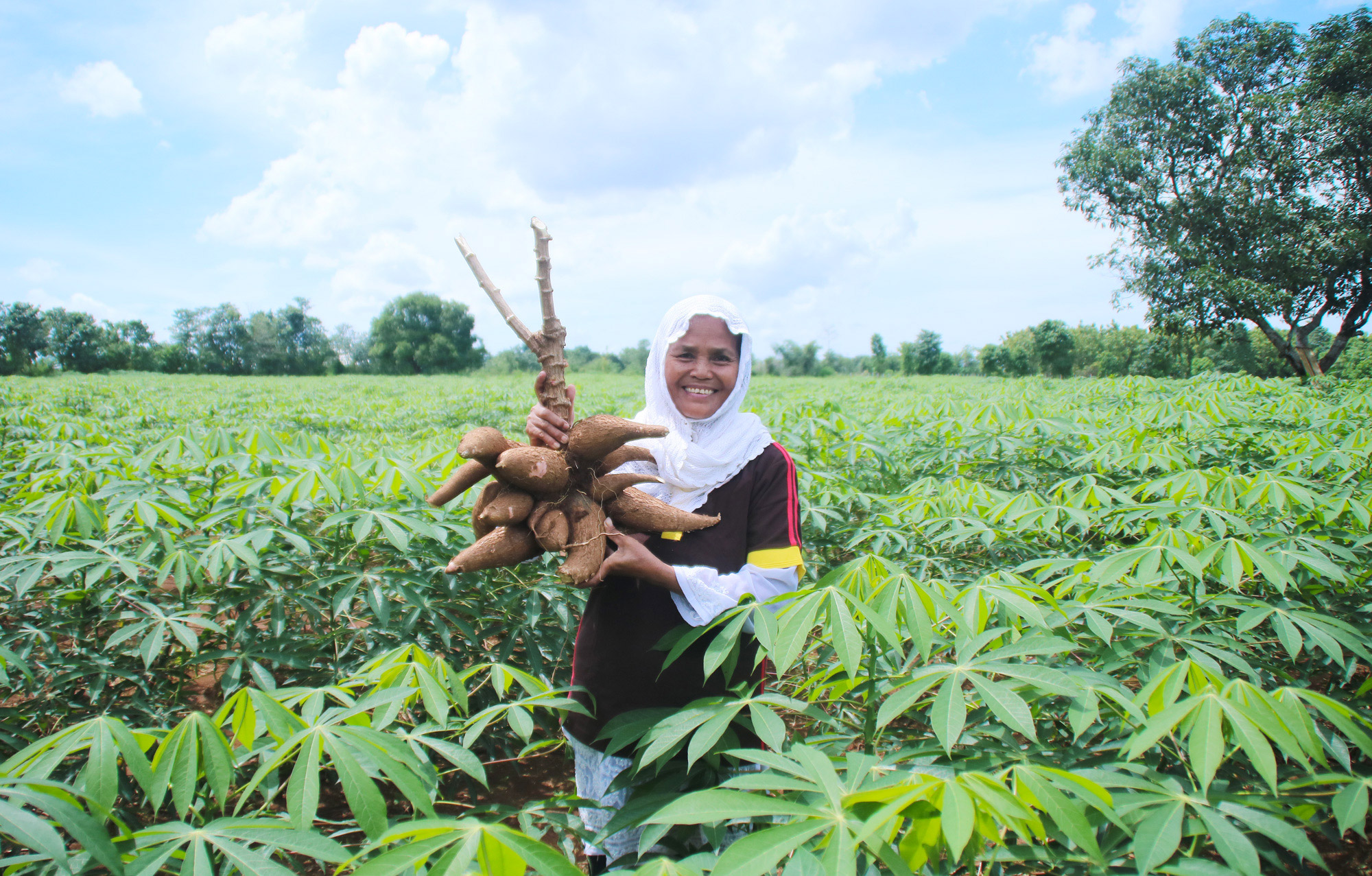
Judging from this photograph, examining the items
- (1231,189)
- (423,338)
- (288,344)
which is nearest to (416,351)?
(423,338)

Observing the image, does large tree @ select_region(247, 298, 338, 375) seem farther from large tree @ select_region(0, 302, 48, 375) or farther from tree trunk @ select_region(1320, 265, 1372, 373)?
tree trunk @ select_region(1320, 265, 1372, 373)

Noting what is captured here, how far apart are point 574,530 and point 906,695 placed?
629mm

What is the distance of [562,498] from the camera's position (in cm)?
125

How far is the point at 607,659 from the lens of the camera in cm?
140

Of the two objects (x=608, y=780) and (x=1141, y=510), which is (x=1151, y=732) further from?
(x=1141, y=510)

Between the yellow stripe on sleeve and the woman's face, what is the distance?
1.11 feet

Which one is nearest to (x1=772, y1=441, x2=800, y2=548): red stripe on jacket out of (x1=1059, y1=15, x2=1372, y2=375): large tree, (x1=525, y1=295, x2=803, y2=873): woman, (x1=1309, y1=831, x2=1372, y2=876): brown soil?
(x1=525, y1=295, x2=803, y2=873): woman

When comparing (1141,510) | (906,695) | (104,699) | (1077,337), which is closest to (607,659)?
(906,695)

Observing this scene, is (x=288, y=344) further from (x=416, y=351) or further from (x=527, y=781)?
(x=527, y=781)

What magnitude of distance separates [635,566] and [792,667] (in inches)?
38.6

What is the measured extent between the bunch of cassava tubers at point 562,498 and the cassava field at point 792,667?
0.21 metres

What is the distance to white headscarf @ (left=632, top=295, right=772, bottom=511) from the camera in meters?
1.41

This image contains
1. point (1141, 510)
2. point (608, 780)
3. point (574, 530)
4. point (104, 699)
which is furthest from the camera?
point (1141, 510)

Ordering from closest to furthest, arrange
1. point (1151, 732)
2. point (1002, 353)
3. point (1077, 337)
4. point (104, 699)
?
1. point (1151, 732)
2. point (104, 699)
3. point (1002, 353)
4. point (1077, 337)
